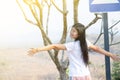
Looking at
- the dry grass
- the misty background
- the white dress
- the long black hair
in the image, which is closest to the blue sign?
the long black hair

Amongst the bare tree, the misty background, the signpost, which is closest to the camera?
the signpost

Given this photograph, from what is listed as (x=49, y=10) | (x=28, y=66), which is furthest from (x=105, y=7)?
(x=28, y=66)

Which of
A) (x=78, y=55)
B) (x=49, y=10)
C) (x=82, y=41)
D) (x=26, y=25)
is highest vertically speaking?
(x=82, y=41)

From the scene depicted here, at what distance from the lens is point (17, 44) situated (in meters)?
10.2

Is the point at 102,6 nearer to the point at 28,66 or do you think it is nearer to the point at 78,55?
the point at 78,55

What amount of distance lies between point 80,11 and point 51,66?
1276 millimetres

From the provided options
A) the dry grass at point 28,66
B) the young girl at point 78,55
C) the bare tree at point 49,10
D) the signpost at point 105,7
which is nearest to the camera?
the young girl at point 78,55


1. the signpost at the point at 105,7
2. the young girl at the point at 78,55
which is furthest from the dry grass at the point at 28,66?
the young girl at the point at 78,55

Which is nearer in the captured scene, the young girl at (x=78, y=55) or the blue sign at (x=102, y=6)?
the young girl at (x=78, y=55)

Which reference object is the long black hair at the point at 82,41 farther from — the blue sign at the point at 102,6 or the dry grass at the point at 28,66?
the dry grass at the point at 28,66

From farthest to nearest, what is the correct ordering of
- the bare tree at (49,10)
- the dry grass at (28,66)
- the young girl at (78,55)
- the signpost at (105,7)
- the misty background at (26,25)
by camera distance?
the dry grass at (28,66)
the misty background at (26,25)
the bare tree at (49,10)
the signpost at (105,7)
the young girl at (78,55)

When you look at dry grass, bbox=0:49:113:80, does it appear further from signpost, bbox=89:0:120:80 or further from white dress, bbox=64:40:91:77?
white dress, bbox=64:40:91:77

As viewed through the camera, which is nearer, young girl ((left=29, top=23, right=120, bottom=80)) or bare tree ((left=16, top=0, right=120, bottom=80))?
young girl ((left=29, top=23, right=120, bottom=80))

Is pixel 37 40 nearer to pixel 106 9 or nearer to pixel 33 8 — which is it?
pixel 33 8
